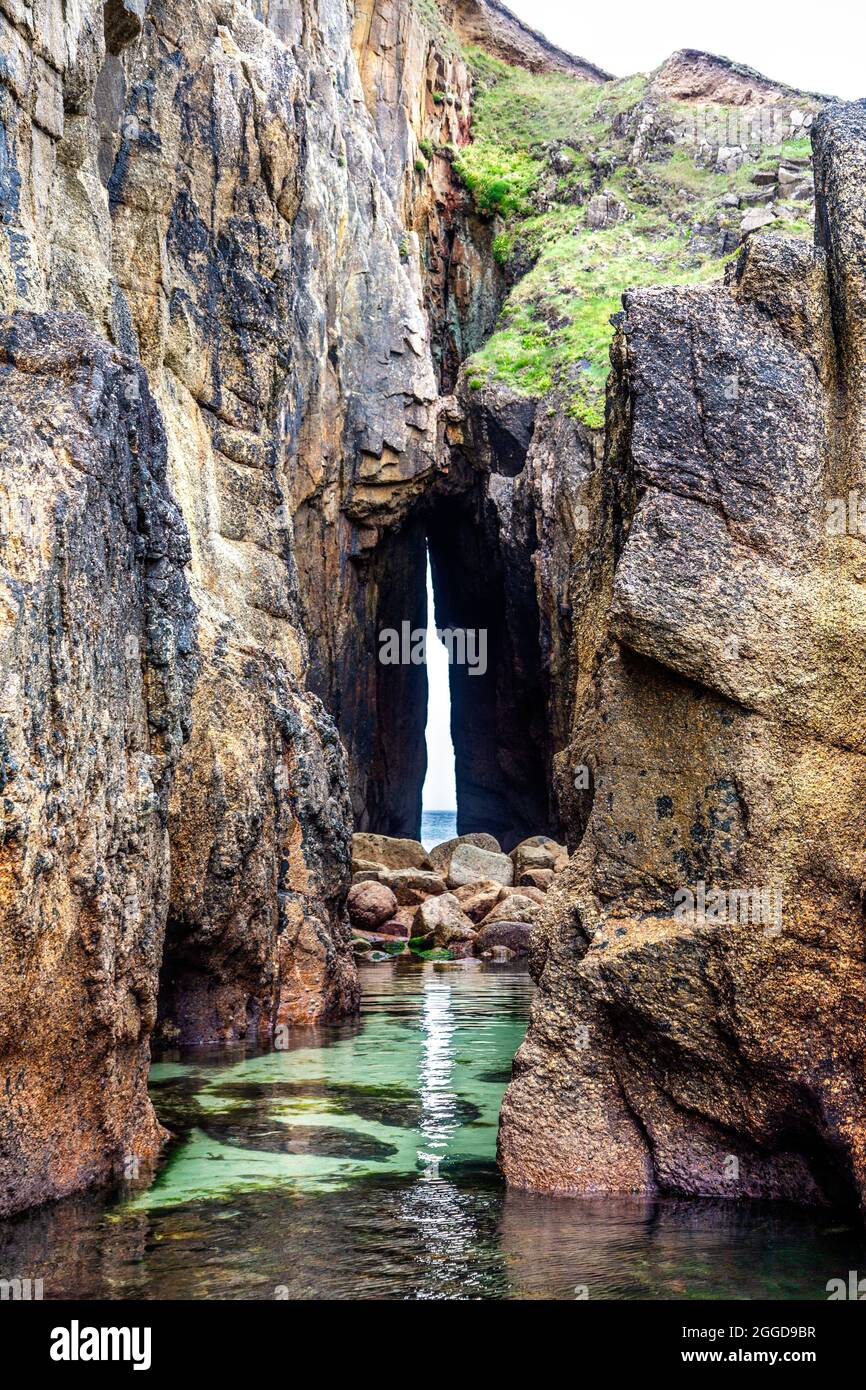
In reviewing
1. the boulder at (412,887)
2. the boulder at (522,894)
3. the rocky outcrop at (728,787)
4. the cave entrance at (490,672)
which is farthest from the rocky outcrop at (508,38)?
the rocky outcrop at (728,787)

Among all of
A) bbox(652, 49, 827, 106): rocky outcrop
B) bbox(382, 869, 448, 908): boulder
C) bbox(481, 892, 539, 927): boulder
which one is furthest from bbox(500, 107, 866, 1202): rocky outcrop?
bbox(652, 49, 827, 106): rocky outcrop

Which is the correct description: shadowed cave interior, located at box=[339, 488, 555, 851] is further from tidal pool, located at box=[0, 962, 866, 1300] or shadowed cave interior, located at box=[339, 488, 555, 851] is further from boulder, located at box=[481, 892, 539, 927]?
tidal pool, located at box=[0, 962, 866, 1300]

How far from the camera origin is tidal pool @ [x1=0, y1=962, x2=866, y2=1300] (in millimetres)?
4785

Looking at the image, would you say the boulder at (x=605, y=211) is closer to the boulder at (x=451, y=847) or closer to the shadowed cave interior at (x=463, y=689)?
the shadowed cave interior at (x=463, y=689)

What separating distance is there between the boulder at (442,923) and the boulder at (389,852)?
4.76 metres

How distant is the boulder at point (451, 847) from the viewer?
27.0 metres

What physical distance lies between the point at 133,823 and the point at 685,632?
307 centimetres

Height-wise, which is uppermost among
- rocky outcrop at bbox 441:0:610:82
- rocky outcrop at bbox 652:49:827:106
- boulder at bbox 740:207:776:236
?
rocky outcrop at bbox 441:0:610:82

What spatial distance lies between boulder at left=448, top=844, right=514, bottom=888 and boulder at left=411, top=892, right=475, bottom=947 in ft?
11.7

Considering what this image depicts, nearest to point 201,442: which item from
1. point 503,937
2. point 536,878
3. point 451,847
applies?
point 503,937

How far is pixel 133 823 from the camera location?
6.77 m

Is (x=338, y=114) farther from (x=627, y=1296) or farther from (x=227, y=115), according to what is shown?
(x=627, y=1296)

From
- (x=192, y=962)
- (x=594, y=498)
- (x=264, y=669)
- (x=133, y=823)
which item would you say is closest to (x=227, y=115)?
(x=264, y=669)

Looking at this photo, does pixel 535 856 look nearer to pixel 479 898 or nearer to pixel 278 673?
pixel 479 898
